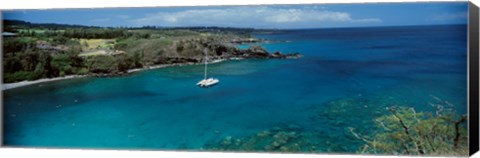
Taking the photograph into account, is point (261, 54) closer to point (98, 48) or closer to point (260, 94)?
point (260, 94)

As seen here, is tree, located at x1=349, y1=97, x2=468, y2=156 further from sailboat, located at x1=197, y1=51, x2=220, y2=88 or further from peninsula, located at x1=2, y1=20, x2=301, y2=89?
sailboat, located at x1=197, y1=51, x2=220, y2=88

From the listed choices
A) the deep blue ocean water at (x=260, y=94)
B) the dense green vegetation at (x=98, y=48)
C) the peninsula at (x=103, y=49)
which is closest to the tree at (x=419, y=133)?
the deep blue ocean water at (x=260, y=94)

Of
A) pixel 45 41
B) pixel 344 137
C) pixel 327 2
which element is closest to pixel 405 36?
pixel 327 2

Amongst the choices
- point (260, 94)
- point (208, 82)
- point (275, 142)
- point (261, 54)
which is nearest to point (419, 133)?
point (275, 142)

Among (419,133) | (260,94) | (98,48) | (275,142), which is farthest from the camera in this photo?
(98,48)

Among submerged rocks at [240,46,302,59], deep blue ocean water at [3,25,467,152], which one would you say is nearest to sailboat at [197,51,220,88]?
deep blue ocean water at [3,25,467,152]

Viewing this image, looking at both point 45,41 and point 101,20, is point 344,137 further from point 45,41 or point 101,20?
point 45,41
